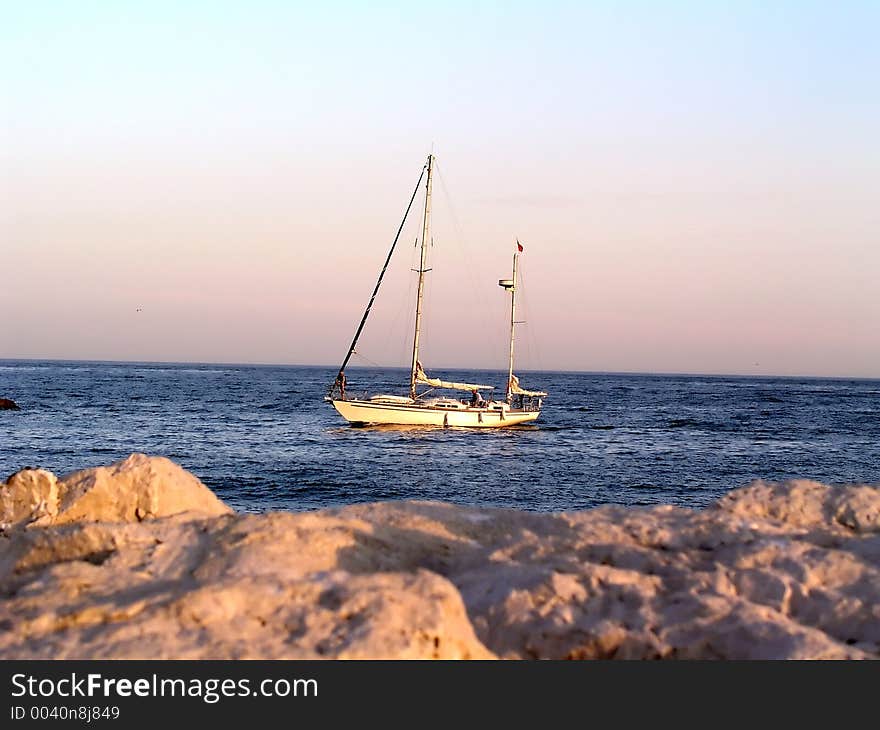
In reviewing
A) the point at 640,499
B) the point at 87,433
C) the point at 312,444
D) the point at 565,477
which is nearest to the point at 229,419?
the point at 87,433

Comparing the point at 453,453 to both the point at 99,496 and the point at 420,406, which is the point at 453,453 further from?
the point at 99,496

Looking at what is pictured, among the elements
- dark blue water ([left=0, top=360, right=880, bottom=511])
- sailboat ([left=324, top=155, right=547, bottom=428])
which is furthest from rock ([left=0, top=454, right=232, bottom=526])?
sailboat ([left=324, top=155, right=547, bottom=428])

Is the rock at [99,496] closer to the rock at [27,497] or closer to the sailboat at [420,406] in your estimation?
the rock at [27,497]

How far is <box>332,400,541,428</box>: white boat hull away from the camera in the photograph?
50.1 meters

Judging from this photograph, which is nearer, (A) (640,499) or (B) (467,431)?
(A) (640,499)

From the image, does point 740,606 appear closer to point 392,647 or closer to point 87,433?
point 392,647

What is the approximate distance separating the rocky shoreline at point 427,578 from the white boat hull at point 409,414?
4387 cm

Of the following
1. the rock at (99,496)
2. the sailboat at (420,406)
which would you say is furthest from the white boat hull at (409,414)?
the rock at (99,496)

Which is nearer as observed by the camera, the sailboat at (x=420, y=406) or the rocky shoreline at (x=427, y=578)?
the rocky shoreline at (x=427, y=578)

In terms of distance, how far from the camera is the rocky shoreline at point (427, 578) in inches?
158

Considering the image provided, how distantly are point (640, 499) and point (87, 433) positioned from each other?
29995 millimetres

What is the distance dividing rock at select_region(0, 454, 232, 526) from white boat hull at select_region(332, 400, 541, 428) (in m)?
43.8

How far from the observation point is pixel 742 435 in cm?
4922

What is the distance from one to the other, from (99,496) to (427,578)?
9.02ft
